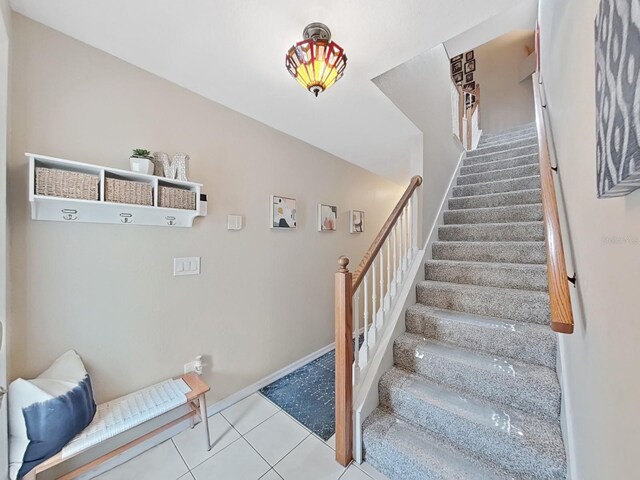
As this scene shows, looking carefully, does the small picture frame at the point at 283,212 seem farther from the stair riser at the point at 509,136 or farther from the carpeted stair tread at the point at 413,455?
the stair riser at the point at 509,136

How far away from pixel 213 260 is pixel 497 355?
206 cm

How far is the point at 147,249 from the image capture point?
1.56 m

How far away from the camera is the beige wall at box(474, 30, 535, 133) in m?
4.81

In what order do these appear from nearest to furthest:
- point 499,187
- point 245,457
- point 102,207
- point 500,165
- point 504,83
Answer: point 102,207
point 245,457
point 499,187
point 500,165
point 504,83

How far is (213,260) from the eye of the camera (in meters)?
1.89

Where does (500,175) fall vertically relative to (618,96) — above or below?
above

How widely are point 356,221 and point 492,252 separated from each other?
157cm

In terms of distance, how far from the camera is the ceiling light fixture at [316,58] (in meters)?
1.12

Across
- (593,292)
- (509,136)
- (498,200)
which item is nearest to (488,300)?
(593,292)

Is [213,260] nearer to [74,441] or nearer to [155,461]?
[74,441]

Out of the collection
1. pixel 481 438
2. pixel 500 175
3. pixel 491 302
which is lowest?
pixel 481 438

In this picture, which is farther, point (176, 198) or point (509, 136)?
point (509, 136)

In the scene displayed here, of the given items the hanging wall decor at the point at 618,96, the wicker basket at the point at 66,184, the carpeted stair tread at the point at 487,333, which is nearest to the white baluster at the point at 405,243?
the carpeted stair tread at the point at 487,333

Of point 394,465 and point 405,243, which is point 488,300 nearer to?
point 405,243
